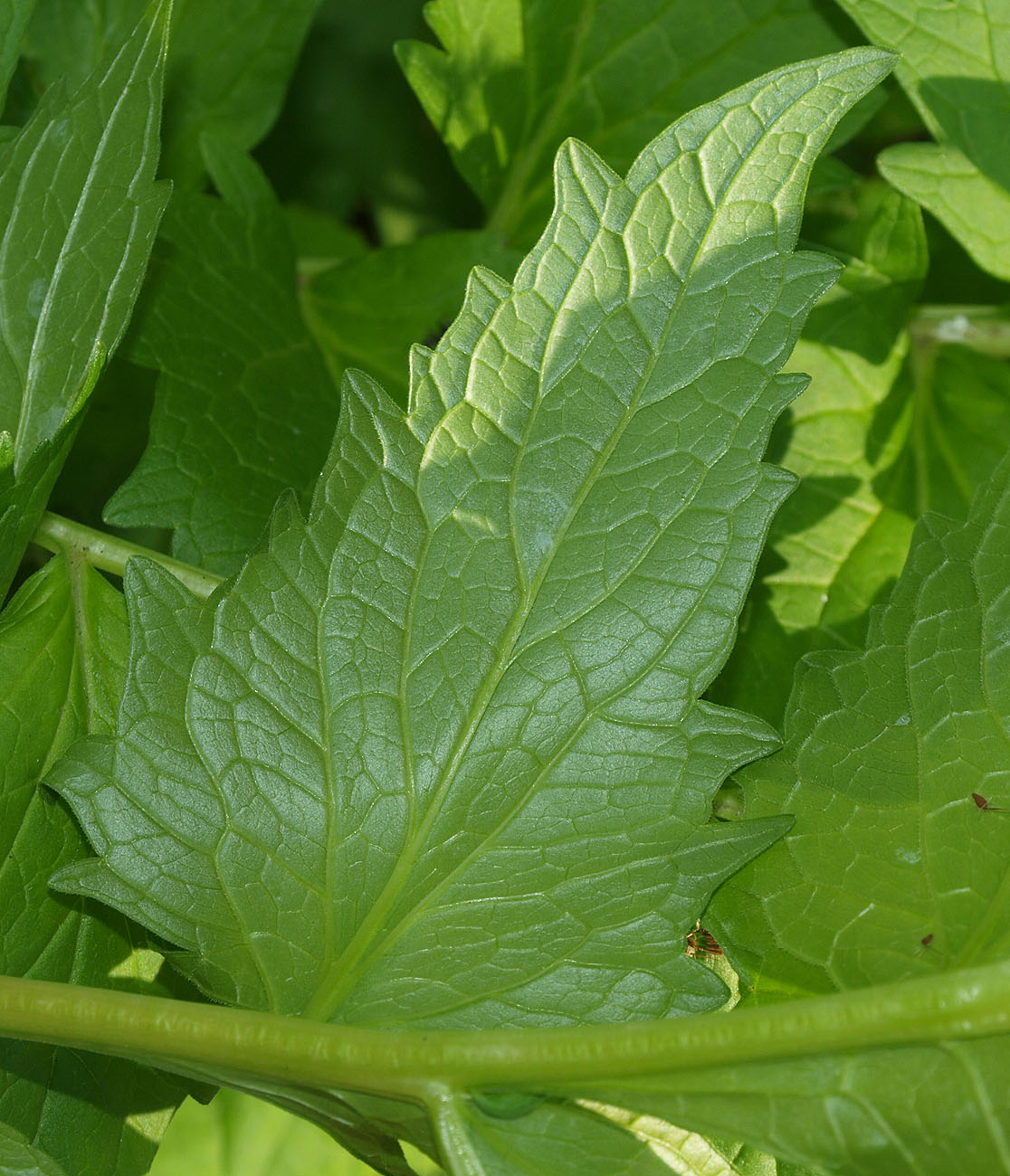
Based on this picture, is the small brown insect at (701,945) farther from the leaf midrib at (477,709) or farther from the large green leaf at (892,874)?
the leaf midrib at (477,709)

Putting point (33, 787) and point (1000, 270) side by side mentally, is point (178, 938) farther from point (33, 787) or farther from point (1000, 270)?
point (1000, 270)

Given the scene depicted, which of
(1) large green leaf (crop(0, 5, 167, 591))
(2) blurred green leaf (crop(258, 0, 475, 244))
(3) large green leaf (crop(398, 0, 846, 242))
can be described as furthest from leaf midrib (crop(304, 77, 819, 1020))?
(2) blurred green leaf (crop(258, 0, 475, 244))

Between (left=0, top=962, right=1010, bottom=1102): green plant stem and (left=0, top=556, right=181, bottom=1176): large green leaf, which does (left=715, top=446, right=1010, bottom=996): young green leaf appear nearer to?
(left=0, top=962, right=1010, bottom=1102): green plant stem

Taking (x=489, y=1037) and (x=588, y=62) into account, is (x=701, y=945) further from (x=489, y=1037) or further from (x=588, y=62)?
(x=588, y=62)

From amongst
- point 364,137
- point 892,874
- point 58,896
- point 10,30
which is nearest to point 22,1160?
point 58,896

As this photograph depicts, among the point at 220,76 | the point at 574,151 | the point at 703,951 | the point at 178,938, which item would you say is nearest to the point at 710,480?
the point at 574,151

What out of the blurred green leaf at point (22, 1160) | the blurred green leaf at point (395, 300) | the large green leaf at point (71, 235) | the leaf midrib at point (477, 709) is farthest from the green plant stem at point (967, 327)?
the blurred green leaf at point (22, 1160)
